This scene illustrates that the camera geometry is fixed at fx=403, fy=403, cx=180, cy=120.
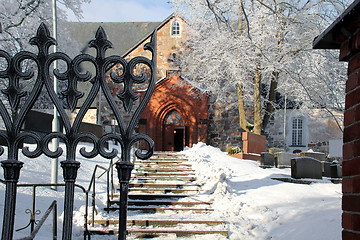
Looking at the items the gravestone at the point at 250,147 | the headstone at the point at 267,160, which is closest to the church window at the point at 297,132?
the gravestone at the point at 250,147

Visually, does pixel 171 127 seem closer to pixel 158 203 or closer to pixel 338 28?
pixel 158 203

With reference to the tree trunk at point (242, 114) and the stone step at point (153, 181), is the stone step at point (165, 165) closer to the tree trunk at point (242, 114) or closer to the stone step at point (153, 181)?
the stone step at point (153, 181)

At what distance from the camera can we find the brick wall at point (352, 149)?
9.66 feet

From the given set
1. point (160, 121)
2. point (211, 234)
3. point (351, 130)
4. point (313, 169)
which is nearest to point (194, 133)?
point (160, 121)

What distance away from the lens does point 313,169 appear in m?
12.2

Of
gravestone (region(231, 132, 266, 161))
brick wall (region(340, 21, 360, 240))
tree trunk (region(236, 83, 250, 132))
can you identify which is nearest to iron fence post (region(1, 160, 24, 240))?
brick wall (region(340, 21, 360, 240))

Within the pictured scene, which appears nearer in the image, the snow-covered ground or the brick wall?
the brick wall

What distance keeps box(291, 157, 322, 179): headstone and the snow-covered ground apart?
1.29 ft

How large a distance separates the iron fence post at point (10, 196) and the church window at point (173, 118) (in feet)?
70.2

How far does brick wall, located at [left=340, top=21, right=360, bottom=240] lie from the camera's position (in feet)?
9.66

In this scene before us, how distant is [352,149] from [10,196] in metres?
2.57

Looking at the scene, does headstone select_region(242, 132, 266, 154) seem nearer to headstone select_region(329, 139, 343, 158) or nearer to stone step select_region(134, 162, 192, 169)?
stone step select_region(134, 162, 192, 169)

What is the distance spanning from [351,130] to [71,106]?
2.16m

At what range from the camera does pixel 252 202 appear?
932cm
